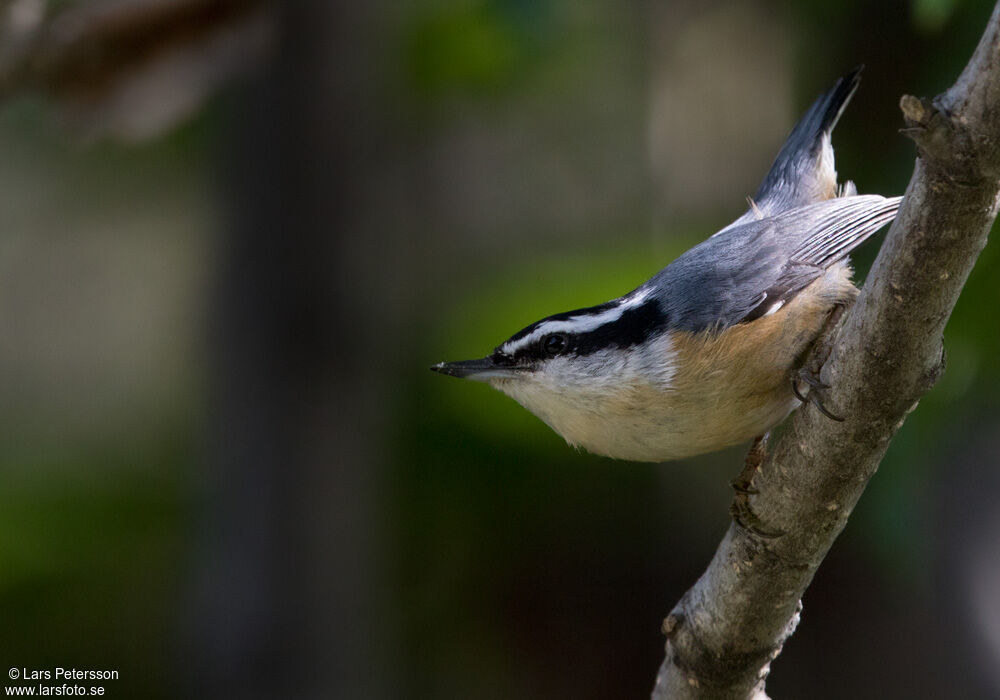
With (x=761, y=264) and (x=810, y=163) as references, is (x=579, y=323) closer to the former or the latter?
(x=761, y=264)

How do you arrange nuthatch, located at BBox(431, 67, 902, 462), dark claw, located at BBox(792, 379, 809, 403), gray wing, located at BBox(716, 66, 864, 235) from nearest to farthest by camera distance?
dark claw, located at BBox(792, 379, 809, 403) < nuthatch, located at BBox(431, 67, 902, 462) < gray wing, located at BBox(716, 66, 864, 235)

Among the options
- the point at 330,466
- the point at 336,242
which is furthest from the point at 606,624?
the point at 336,242

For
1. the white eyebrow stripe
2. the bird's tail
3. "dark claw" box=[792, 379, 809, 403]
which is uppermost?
the bird's tail

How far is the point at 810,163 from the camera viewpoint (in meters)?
2.65

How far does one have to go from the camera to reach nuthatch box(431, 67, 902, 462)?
1.98 m

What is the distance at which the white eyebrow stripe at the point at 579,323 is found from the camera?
7.04 feet

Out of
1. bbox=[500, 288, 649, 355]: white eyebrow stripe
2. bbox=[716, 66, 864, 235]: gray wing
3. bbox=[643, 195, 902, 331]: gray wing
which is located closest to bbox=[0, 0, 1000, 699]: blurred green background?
bbox=[716, 66, 864, 235]: gray wing

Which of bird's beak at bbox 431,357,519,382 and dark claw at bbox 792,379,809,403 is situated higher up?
bird's beak at bbox 431,357,519,382

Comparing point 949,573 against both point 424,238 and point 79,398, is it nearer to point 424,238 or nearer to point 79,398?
point 424,238

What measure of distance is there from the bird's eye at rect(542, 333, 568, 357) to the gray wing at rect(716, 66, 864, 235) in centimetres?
74

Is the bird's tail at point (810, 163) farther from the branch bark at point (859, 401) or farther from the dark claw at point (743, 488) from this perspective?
the branch bark at point (859, 401)

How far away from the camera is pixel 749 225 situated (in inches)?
93.6

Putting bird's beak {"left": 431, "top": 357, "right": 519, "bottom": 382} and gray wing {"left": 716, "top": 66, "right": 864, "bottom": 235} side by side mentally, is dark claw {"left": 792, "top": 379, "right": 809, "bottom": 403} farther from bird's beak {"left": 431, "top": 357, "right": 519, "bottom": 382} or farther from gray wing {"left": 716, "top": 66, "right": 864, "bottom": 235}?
gray wing {"left": 716, "top": 66, "right": 864, "bottom": 235}

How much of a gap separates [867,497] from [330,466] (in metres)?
1.86
